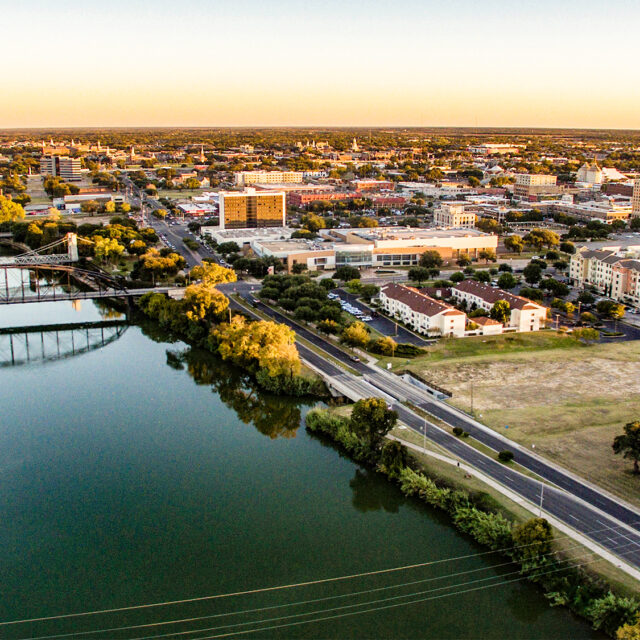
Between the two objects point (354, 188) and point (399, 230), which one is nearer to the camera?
point (399, 230)

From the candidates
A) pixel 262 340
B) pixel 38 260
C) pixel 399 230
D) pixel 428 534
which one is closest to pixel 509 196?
pixel 399 230

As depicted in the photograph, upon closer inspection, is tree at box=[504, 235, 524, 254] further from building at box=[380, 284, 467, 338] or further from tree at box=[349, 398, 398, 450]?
tree at box=[349, 398, 398, 450]

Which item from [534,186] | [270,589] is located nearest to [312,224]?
[534,186]

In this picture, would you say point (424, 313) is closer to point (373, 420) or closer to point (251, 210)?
point (373, 420)

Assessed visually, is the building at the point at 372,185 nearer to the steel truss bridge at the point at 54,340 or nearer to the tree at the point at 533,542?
the steel truss bridge at the point at 54,340

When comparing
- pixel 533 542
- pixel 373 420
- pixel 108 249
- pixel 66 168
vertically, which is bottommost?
pixel 533 542

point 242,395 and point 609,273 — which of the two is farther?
point 609,273

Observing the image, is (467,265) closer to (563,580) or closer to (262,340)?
(262,340)
